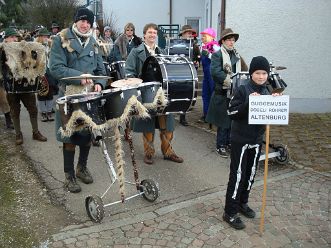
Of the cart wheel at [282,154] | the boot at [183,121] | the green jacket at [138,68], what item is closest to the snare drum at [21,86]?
the green jacket at [138,68]

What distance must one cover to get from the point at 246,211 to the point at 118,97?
185cm

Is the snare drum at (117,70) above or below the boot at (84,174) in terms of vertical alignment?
above

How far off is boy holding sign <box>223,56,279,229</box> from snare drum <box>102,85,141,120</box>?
1020mm

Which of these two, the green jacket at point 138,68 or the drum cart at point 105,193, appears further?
the green jacket at point 138,68

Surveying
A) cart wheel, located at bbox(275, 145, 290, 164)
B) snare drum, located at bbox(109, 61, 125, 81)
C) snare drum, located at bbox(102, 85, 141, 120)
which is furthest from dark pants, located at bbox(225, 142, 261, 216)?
snare drum, located at bbox(109, 61, 125, 81)

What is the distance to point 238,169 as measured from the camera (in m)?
4.03

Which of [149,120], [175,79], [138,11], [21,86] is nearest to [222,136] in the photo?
[149,120]

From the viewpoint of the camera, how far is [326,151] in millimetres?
6477

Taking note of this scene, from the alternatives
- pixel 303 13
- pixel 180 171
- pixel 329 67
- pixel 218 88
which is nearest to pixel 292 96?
pixel 329 67

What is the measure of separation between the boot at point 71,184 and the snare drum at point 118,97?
138cm

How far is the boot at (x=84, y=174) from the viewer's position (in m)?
5.16

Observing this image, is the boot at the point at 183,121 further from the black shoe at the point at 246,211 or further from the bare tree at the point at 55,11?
the bare tree at the point at 55,11

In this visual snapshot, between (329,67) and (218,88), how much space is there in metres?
4.19

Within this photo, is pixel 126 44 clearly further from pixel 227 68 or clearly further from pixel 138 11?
pixel 138 11
